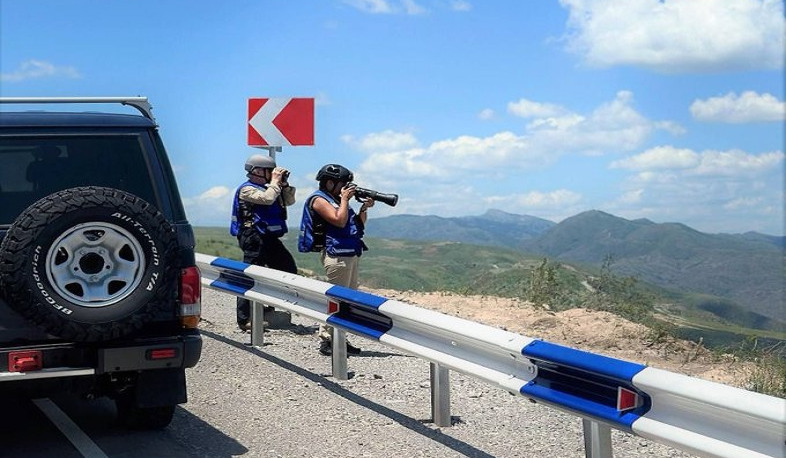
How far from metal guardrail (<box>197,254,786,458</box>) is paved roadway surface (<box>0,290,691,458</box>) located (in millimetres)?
390

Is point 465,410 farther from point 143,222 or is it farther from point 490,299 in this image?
point 490,299

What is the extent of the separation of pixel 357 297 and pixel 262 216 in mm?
2782

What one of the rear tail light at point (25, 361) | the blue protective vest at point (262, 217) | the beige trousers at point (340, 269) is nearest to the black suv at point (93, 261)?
the rear tail light at point (25, 361)

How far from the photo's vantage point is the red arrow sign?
10.6m

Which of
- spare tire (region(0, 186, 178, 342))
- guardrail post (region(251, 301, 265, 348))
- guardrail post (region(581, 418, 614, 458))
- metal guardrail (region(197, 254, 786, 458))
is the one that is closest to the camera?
metal guardrail (region(197, 254, 786, 458))

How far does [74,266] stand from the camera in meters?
5.35

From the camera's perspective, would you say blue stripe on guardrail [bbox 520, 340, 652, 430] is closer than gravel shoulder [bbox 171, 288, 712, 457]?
Yes

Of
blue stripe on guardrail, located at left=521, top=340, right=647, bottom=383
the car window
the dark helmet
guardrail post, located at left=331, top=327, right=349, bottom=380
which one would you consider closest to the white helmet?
the dark helmet

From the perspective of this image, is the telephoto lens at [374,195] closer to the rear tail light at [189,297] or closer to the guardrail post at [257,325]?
the guardrail post at [257,325]

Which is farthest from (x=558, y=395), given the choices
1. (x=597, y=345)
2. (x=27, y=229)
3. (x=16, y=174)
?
(x=597, y=345)

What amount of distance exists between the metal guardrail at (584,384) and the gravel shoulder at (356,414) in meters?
0.33

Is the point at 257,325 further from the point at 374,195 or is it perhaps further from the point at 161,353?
the point at 161,353

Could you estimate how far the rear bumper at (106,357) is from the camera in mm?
5391

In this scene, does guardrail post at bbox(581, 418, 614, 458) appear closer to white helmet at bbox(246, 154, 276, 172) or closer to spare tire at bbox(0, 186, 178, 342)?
spare tire at bbox(0, 186, 178, 342)
